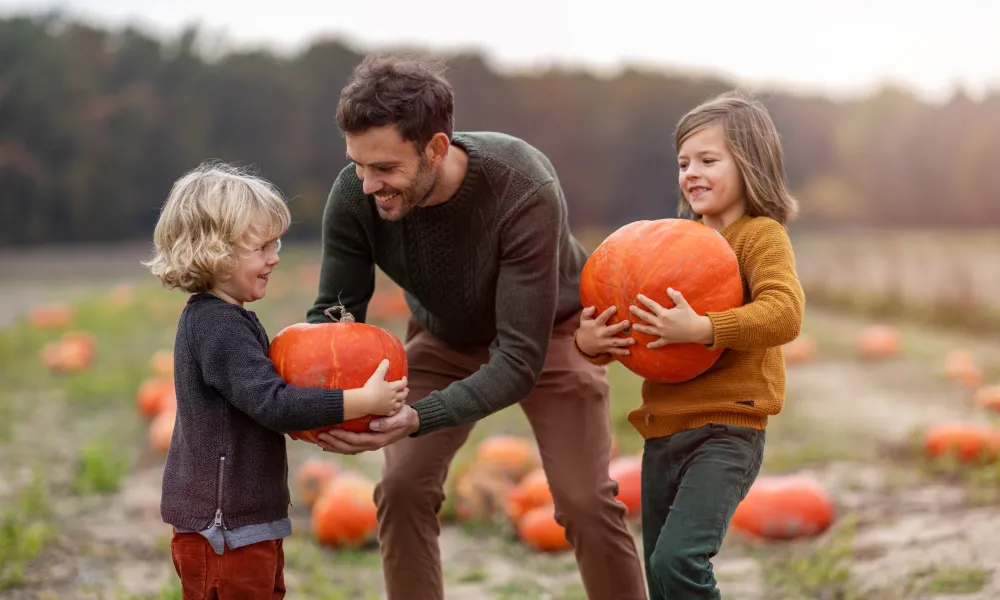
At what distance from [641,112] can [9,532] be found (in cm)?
1980

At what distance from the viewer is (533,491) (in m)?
5.50

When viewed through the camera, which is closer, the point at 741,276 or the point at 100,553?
the point at 741,276

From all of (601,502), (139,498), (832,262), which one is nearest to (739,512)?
(601,502)

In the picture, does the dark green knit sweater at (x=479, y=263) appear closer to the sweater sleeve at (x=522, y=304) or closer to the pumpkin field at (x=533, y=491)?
the sweater sleeve at (x=522, y=304)

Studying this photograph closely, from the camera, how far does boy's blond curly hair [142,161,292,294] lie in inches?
115

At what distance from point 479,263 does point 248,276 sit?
37.6 inches

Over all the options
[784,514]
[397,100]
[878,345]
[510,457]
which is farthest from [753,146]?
[878,345]

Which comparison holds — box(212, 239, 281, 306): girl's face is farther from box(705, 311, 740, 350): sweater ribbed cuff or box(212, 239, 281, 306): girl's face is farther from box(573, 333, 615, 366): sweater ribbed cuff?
box(705, 311, 740, 350): sweater ribbed cuff

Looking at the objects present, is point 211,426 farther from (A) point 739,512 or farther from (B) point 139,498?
(B) point 139,498

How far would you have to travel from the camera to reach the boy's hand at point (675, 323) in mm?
3006

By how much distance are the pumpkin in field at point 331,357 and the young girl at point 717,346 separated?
2.30 feet

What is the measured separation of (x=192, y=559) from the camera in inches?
115

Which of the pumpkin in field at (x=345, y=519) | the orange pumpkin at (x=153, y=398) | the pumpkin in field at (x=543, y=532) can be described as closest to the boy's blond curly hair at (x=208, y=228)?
the pumpkin in field at (x=345, y=519)

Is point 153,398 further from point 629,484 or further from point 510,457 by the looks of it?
point 629,484
